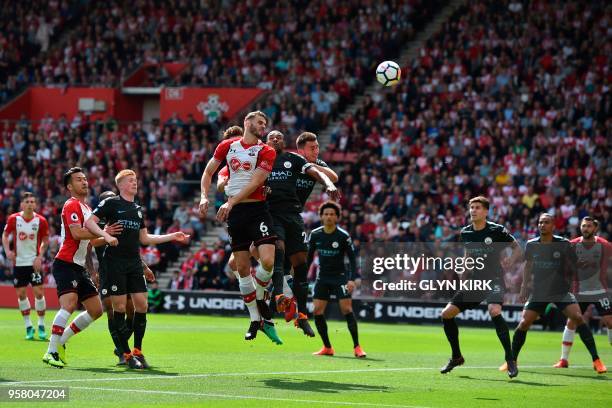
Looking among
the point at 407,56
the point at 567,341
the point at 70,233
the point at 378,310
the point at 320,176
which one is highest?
the point at 407,56

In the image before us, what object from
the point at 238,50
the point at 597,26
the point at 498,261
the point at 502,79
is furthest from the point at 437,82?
the point at 498,261

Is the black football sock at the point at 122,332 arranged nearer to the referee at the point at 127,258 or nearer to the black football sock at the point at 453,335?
the referee at the point at 127,258

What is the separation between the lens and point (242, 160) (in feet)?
46.1

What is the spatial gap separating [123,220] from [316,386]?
11.8ft

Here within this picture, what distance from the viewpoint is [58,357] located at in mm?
14703

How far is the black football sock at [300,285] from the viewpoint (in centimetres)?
1617

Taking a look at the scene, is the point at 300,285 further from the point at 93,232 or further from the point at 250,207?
the point at 93,232

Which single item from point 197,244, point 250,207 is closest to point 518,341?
point 250,207

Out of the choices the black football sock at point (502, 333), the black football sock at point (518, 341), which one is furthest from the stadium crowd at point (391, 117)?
the black football sock at point (502, 333)

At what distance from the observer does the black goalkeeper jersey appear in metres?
14.8

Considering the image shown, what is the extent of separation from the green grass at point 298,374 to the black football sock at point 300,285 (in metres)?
0.90

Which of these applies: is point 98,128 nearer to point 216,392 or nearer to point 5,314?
point 5,314

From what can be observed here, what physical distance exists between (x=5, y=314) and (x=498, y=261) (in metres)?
17.6

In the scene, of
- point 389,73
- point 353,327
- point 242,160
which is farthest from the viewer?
point 389,73
